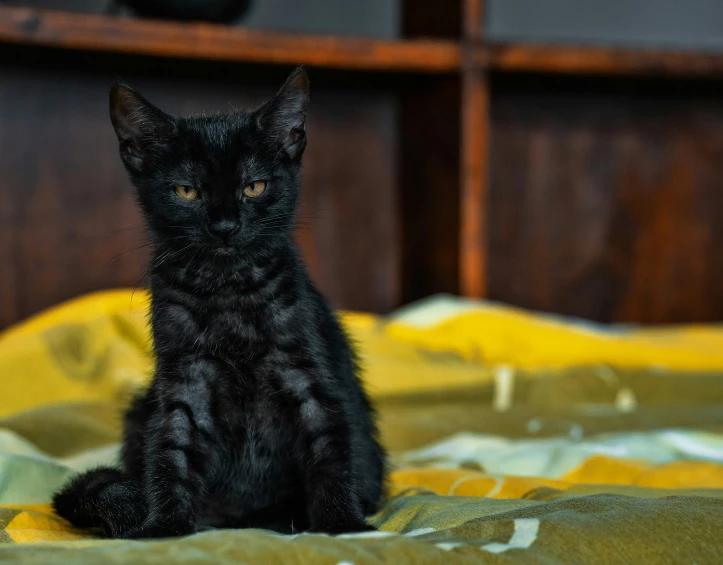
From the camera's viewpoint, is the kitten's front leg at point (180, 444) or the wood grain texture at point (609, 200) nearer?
the kitten's front leg at point (180, 444)

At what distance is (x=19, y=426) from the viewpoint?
1549 millimetres

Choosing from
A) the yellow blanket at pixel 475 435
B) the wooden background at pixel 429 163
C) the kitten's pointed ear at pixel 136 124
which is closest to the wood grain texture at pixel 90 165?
the wooden background at pixel 429 163

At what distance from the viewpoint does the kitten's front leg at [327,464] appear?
0.97 meters

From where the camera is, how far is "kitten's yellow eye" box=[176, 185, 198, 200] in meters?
1.05

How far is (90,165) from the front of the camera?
8.33 feet

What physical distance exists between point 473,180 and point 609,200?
72cm

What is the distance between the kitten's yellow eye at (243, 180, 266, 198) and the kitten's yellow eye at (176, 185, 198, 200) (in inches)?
2.3

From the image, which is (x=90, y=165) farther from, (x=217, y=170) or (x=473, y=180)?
(x=217, y=170)

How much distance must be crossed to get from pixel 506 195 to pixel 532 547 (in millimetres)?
2198

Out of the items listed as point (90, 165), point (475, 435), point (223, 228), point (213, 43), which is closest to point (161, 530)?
point (223, 228)

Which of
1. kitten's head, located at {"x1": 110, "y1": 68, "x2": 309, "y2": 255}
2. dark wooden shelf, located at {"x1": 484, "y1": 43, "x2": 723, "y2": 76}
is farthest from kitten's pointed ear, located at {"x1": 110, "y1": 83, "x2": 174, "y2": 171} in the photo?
dark wooden shelf, located at {"x1": 484, "y1": 43, "x2": 723, "y2": 76}

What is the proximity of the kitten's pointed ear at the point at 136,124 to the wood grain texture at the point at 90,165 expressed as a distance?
1388mm

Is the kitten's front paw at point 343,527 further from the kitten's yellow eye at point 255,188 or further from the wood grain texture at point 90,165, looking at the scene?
the wood grain texture at point 90,165

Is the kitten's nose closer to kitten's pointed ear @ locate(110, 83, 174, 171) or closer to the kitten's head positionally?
the kitten's head
